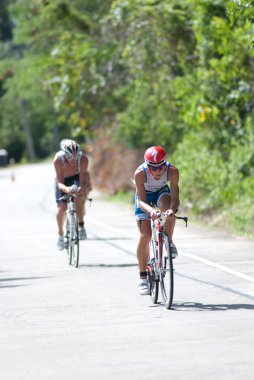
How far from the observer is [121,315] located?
10734mm

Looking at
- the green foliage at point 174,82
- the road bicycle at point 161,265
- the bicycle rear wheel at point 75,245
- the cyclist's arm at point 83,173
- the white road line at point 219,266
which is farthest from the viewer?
the green foliage at point 174,82

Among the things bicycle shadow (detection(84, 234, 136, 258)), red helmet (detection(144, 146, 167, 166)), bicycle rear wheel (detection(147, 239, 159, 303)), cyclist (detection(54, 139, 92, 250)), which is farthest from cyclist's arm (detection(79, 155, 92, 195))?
red helmet (detection(144, 146, 167, 166))

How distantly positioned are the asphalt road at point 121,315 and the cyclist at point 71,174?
785 millimetres

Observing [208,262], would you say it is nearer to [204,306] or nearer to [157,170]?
[157,170]

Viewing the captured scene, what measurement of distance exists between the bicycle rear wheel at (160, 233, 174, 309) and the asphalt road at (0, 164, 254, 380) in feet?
0.46

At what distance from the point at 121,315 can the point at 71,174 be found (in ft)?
20.1

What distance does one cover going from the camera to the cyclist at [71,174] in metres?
Result: 16.1

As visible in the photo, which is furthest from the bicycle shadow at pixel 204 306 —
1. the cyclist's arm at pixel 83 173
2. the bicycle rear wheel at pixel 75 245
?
the cyclist's arm at pixel 83 173

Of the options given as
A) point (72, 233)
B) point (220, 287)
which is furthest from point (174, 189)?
point (72, 233)

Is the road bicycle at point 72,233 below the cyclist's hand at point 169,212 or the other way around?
below

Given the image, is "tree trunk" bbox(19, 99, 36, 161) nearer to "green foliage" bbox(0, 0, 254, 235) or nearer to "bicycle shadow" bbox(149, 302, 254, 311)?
"green foliage" bbox(0, 0, 254, 235)

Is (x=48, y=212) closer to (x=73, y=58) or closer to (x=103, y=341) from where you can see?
(x=73, y=58)

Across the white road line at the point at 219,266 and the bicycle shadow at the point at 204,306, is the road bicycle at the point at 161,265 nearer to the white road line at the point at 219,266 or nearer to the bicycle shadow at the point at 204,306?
the bicycle shadow at the point at 204,306

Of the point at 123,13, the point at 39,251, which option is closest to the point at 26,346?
the point at 39,251
